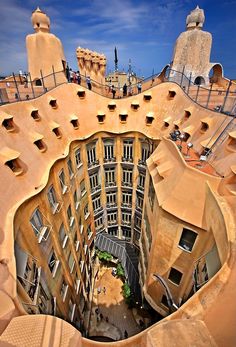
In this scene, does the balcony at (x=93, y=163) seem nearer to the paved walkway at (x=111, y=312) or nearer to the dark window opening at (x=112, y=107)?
the dark window opening at (x=112, y=107)

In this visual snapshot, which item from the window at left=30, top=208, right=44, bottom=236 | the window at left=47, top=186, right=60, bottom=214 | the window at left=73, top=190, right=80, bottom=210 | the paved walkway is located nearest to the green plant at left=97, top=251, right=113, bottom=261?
the paved walkway

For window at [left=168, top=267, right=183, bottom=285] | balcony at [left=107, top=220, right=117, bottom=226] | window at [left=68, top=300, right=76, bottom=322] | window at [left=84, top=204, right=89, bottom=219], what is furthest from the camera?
balcony at [left=107, top=220, right=117, bottom=226]

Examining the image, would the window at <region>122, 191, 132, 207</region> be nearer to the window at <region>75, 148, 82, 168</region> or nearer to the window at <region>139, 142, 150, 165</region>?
the window at <region>139, 142, 150, 165</region>

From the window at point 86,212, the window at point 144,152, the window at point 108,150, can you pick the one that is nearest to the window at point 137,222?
the window at point 86,212

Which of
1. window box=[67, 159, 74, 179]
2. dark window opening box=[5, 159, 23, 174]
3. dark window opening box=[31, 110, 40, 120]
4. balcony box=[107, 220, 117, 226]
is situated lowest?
balcony box=[107, 220, 117, 226]

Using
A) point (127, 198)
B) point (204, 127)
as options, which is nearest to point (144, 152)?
point (127, 198)

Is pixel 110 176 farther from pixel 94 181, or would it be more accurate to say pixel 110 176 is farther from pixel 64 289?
pixel 64 289
